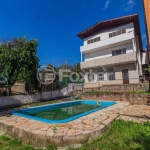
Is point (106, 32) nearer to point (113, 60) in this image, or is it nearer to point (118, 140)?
point (113, 60)

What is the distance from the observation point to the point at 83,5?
16922 millimetres

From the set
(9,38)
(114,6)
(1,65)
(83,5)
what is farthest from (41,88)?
(114,6)

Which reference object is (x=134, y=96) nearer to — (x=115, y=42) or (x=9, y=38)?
(x=115, y=42)

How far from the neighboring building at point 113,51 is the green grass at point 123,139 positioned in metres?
12.1

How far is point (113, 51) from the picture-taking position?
715 inches

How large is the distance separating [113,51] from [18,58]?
1338 cm

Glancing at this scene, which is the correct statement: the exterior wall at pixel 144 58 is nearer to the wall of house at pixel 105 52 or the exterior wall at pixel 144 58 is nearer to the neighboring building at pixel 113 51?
the neighboring building at pixel 113 51

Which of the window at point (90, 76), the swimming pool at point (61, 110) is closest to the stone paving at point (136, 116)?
the swimming pool at point (61, 110)

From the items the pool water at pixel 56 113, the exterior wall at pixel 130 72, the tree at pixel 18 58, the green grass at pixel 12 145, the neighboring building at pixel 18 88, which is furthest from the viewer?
the neighboring building at pixel 18 88

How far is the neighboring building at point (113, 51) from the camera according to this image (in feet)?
52.1

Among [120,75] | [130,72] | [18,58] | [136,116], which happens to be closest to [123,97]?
[136,116]

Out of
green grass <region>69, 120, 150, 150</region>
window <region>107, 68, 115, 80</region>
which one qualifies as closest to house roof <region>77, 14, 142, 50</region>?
window <region>107, 68, 115, 80</region>

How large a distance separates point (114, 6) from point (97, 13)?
363 cm

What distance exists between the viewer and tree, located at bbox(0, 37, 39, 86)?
10.6 m
